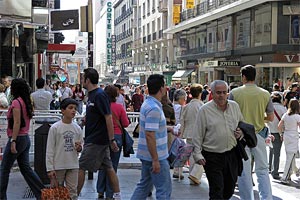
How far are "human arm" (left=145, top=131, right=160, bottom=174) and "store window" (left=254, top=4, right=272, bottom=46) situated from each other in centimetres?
2941

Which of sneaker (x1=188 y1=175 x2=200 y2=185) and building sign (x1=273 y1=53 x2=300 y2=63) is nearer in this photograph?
sneaker (x1=188 y1=175 x2=200 y2=185)

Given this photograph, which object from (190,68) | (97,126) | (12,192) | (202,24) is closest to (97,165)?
(97,126)

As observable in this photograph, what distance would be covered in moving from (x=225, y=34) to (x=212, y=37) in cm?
344

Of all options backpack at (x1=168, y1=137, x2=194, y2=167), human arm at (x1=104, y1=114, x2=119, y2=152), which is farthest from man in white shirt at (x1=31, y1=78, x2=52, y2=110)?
backpack at (x1=168, y1=137, x2=194, y2=167)

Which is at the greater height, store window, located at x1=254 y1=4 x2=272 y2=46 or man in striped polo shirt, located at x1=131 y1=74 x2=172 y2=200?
store window, located at x1=254 y1=4 x2=272 y2=46

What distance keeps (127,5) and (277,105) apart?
86.8 meters

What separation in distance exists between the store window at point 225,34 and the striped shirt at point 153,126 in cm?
3596

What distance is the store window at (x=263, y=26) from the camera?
3444 cm

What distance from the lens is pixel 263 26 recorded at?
3538 cm

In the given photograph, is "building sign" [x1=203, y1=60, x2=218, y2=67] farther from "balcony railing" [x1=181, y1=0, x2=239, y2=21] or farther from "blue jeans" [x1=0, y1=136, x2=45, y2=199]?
"blue jeans" [x1=0, y1=136, x2=45, y2=199]

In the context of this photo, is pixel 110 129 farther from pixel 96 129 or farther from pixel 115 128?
pixel 115 128

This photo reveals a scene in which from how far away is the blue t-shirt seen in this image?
7.26 meters

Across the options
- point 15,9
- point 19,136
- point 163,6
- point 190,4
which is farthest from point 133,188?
point 163,6

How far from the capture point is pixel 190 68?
53.2m
